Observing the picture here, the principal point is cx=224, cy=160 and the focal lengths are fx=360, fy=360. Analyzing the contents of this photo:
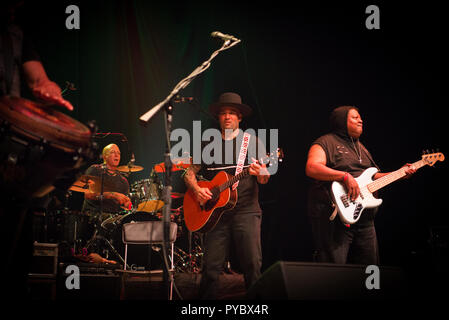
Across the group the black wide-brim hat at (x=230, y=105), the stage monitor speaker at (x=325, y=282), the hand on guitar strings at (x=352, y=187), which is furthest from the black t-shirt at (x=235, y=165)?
the stage monitor speaker at (x=325, y=282)

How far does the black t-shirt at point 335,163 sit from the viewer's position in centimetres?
367

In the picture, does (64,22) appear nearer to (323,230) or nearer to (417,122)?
(323,230)

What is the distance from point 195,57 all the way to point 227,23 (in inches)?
31.1

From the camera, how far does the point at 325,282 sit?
2.28 m

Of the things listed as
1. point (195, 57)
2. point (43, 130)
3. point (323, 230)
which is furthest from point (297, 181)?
point (43, 130)

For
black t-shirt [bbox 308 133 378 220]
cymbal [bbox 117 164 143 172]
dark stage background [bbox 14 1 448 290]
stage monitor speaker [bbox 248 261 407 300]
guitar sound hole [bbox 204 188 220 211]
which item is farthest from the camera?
cymbal [bbox 117 164 143 172]

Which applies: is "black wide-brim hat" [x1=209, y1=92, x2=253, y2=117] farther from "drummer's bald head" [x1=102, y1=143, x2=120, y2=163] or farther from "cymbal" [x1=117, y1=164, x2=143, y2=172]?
"drummer's bald head" [x1=102, y1=143, x2=120, y2=163]

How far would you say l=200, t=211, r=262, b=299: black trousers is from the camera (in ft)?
11.6

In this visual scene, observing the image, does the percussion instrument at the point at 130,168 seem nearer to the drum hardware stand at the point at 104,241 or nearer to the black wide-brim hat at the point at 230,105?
the drum hardware stand at the point at 104,241

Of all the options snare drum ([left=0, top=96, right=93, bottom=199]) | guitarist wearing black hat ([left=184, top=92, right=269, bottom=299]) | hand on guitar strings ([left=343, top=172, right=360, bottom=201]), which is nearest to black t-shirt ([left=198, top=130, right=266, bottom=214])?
guitarist wearing black hat ([left=184, top=92, right=269, bottom=299])

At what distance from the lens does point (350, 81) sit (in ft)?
17.6

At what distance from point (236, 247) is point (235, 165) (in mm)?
908

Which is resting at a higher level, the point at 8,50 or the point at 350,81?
the point at 350,81

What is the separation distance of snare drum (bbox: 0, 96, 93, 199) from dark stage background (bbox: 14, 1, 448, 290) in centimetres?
339
